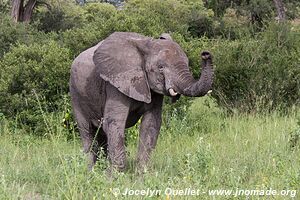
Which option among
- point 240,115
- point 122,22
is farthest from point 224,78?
point 122,22

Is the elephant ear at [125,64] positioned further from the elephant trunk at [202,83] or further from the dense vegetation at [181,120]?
the dense vegetation at [181,120]

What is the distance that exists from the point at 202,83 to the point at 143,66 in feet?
2.98

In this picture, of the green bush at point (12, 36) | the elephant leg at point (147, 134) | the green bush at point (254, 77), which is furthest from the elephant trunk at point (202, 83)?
the green bush at point (12, 36)

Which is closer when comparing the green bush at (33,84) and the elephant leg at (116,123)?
the elephant leg at (116,123)

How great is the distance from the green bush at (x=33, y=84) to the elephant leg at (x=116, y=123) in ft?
11.6

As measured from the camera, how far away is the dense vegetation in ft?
15.9

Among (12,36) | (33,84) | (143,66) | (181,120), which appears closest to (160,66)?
(143,66)

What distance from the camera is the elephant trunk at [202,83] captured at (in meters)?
4.86

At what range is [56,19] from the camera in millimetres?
26828

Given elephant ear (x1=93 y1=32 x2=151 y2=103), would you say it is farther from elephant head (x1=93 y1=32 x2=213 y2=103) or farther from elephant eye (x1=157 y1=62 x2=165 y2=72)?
elephant eye (x1=157 y1=62 x2=165 y2=72)

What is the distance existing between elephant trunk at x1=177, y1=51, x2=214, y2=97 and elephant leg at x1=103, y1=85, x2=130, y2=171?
2.13 feet

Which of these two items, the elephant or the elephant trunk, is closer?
the elephant trunk

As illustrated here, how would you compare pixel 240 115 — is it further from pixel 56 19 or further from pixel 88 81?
pixel 56 19

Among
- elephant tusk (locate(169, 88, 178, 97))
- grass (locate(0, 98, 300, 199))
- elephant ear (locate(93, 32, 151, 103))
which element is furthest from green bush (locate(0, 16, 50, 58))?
elephant tusk (locate(169, 88, 178, 97))
